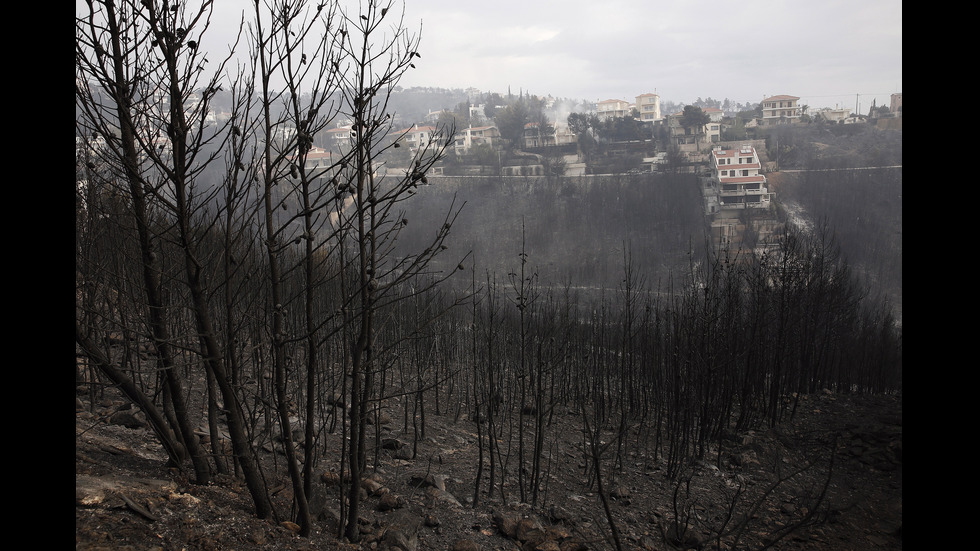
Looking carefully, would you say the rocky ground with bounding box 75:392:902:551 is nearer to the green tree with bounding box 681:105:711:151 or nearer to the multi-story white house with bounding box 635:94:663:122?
the green tree with bounding box 681:105:711:151

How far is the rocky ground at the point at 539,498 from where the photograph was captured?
327cm

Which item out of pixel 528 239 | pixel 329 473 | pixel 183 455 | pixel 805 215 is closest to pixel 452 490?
pixel 329 473

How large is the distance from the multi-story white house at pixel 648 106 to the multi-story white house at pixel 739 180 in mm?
27414

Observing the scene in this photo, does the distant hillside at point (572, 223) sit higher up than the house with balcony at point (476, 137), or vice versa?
the house with balcony at point (476, 137)

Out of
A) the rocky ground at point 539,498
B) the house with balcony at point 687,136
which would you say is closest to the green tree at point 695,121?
the house with balcony at point 687,136

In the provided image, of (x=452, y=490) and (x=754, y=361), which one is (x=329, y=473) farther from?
(x=754, y=361)

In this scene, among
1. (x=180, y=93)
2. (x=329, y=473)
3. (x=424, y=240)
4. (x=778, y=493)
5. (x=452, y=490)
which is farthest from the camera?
(x=424, y=240)

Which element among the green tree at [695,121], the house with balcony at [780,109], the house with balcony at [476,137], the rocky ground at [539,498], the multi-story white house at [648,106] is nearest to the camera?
the rocky ground at [539,498]

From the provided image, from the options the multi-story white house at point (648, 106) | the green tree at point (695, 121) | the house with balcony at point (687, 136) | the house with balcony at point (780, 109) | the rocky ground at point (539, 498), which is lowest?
the rocky ground at point (539, 498)

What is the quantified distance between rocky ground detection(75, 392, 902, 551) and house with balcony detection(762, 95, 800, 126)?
57823 mm

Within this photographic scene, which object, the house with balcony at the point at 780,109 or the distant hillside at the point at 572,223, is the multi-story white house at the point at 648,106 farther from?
the distant hillside at the point at 572,223

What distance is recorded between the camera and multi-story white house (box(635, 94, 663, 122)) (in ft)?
245

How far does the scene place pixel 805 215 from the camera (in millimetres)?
44688
